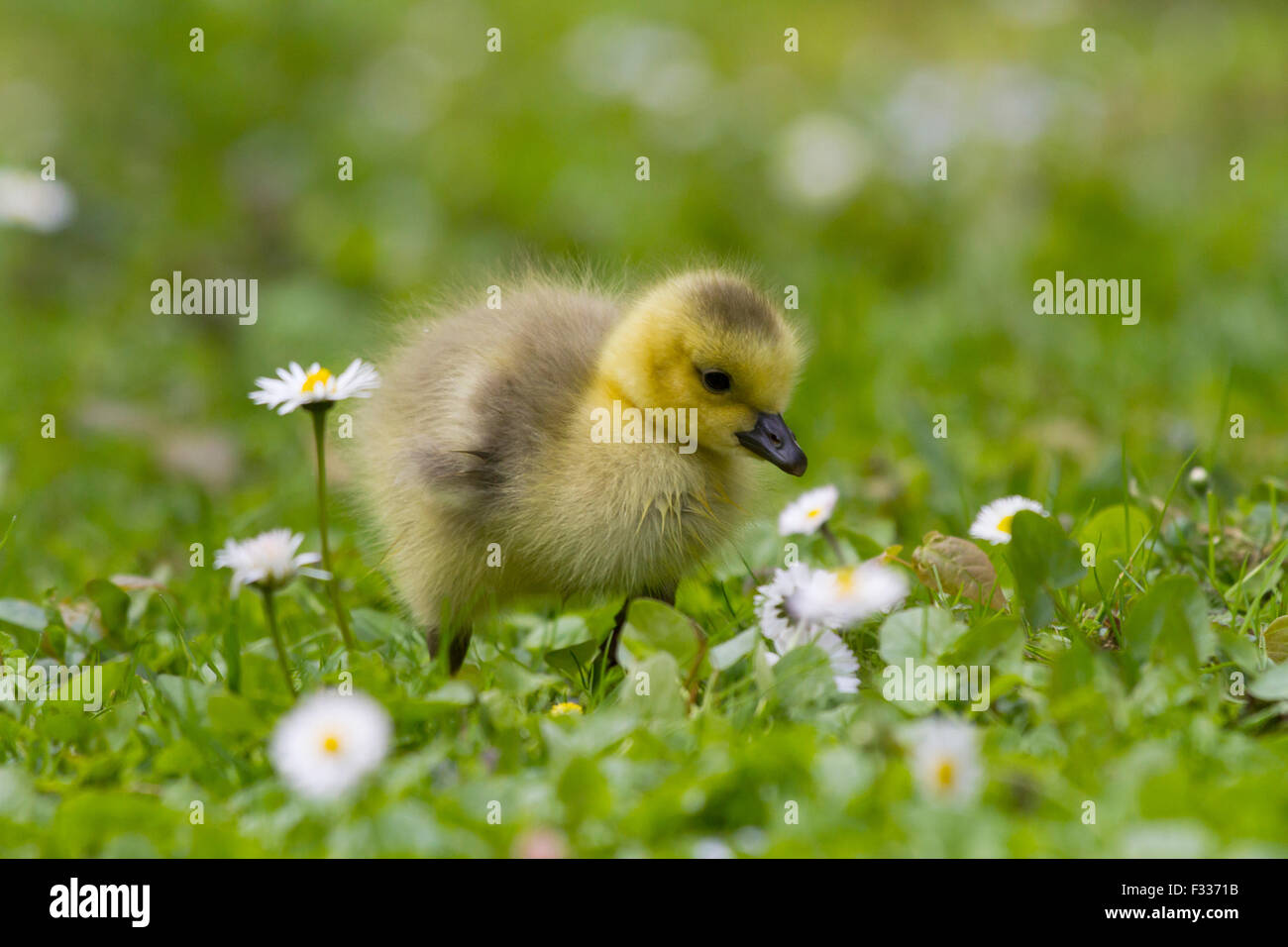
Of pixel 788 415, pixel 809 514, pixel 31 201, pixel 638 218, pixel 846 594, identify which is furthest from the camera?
pixel 638 218

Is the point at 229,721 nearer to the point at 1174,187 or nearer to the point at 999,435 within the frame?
the point at 999,435

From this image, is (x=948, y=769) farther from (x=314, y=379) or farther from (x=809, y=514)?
(x=314, y=379)

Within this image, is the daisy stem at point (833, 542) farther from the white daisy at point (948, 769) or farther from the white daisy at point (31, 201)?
the white daisy at point (31, 201)

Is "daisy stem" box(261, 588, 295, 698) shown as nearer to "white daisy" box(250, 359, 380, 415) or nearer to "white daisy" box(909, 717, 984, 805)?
"white daisy" box(250, 359, 380, 415)

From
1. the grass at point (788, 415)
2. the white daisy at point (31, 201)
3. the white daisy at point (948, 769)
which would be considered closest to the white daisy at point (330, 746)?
the grass at point (788, 415)

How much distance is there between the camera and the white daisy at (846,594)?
2619mm

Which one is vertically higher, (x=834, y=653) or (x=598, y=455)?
(x=598, y=455)

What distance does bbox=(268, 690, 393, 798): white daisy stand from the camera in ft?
6.97

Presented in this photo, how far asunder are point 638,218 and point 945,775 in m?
5.04

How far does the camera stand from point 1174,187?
734 centimetres

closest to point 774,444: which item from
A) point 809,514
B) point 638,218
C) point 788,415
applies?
point 809,514

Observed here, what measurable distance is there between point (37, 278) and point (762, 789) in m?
5.39

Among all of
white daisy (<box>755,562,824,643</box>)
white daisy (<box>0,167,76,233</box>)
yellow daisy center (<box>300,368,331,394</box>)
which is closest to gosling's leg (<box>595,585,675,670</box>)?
white daisy (<box>755,562,824,643</box>)

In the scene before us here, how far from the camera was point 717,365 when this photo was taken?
9.94ft
